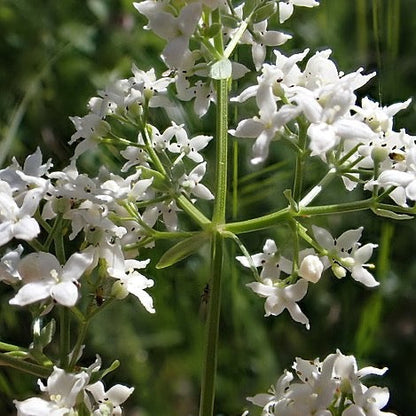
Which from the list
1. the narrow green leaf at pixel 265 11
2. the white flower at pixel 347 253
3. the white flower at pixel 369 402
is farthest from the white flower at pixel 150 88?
the white flower at pixel 369 402

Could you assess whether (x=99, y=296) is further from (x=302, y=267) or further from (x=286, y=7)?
(x=286, y=7)

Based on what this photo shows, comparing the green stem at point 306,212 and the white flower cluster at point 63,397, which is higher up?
the green stem at point 306,212

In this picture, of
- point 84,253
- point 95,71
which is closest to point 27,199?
point 84,253

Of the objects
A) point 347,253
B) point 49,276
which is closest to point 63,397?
point 49,276

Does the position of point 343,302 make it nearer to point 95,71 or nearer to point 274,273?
point 274,273

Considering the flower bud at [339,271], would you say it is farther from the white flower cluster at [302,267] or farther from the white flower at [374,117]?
the white flower at [374,117]
